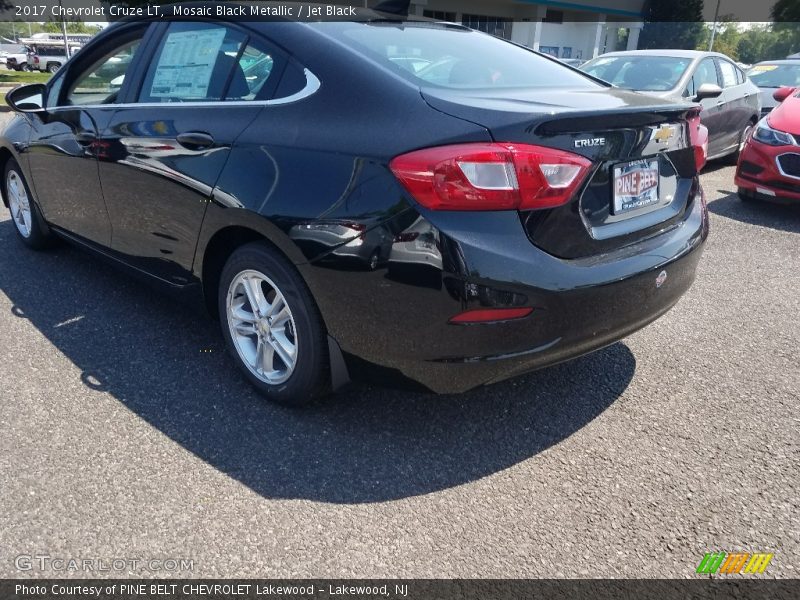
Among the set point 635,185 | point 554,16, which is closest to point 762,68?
point 635,185

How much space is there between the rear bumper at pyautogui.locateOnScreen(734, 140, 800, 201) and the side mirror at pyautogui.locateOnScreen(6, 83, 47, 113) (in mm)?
6178

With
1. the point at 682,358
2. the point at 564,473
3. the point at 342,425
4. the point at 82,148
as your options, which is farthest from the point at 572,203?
the point at 82,148

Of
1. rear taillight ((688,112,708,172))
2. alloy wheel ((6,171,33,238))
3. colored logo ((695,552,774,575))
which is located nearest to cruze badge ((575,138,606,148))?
rear taillight ((688,112,708,172))

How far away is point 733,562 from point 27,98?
4.66 meters

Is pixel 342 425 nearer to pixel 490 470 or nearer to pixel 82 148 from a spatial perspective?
pixel 490 470

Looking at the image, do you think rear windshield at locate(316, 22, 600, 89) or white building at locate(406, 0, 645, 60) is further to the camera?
white building at locate(406, 0, 645, 60)

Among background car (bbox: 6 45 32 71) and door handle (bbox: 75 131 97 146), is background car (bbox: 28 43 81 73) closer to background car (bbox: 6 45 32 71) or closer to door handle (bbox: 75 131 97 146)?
background car (bbox: 6 45 32 71)

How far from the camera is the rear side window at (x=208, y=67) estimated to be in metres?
2.73

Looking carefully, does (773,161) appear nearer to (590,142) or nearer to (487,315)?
(590,142)

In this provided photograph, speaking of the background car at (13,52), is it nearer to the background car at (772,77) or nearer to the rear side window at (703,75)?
→ the background car at (772,77)

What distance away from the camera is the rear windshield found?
2.59 meters

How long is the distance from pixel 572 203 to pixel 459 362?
0.67 metres

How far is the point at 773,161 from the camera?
6195mm

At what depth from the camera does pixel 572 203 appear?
2.22 m
